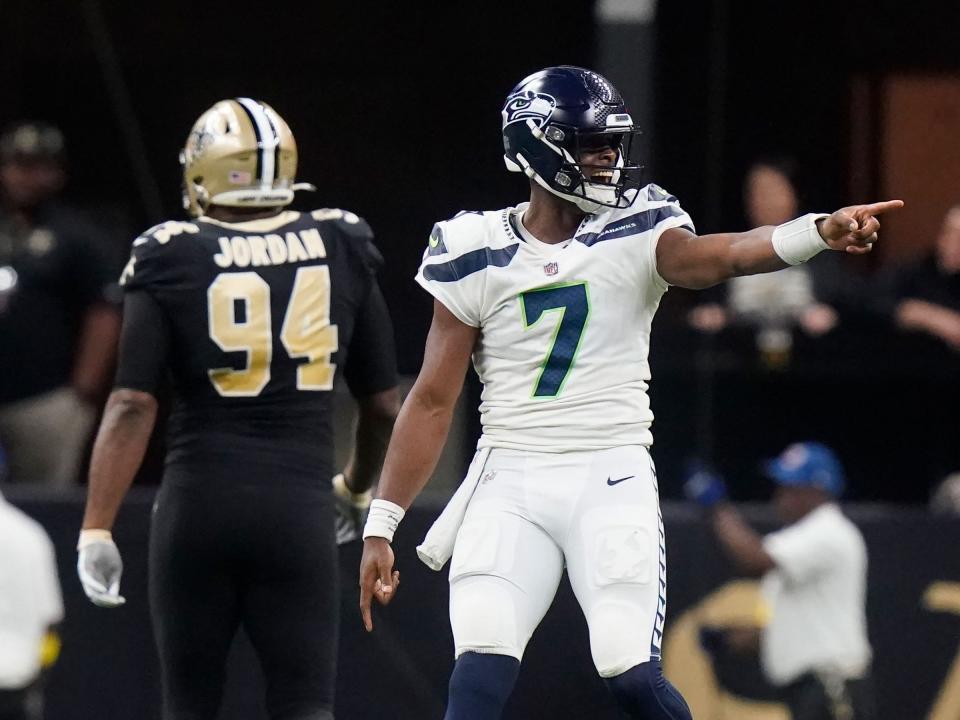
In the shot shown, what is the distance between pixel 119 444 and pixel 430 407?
794mm

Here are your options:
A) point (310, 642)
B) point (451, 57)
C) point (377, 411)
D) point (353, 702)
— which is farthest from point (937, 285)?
point (310, 642)

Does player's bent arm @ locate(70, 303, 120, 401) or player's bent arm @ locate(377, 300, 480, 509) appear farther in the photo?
player's bent arm @ locate(70, 303, 120, 401)

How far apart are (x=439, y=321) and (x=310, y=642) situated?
0.83 m

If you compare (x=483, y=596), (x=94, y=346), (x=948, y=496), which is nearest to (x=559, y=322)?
(x=483, y=596)

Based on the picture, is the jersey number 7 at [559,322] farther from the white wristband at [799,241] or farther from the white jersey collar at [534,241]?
the white wristband at [799,241]

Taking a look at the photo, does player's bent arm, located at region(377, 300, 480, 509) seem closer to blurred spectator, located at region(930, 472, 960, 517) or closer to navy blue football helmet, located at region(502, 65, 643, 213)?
navy blue football helmet, located at region(502, 65, 643, 213)

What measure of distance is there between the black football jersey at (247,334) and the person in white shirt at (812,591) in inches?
113

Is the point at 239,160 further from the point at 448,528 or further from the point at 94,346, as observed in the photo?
the point at 94,346

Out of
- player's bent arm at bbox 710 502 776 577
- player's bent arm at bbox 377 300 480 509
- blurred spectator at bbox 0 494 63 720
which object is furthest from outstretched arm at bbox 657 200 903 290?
player's bent arm at bbox 710 502 776 577

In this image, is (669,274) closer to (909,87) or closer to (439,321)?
(439,321)

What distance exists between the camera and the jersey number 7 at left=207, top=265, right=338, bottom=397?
14.9 ft

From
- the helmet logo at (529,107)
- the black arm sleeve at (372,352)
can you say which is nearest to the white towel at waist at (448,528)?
the black arm sleeve at (372,352)

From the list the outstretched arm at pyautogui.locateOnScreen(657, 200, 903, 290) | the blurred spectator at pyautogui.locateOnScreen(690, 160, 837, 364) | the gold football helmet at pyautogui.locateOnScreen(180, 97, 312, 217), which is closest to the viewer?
the outstretched arm at pyautogui.locateOnScreen(657, 200, 903, 290)

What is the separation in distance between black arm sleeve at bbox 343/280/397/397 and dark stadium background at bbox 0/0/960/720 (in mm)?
3233
